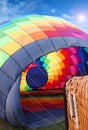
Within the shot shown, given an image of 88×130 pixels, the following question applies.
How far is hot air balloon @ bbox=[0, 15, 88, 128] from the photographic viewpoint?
266 inches

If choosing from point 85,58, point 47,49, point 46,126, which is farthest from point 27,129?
point 85,58

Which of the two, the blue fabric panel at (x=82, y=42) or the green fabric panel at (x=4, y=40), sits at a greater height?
the green fabric panel at (x=4, y=40)

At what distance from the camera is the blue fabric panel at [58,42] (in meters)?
7.22

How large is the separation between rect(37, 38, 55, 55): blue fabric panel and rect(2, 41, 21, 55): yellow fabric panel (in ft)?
1.66

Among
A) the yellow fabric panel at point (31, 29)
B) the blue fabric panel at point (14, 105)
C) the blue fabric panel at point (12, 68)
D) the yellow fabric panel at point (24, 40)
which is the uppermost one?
the yellow fabric panel at point (31, 29)

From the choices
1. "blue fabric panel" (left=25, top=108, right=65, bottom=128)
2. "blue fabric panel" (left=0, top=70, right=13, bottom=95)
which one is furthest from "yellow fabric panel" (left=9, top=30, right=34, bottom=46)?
"blue fabric panel" (left=25, top=108, right=65, bottom=128)

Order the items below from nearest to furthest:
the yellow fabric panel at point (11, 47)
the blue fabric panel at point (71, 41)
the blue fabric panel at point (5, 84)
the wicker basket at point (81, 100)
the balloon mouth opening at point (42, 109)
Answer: the wicker basket at point (81, 100), the blue fabric panel at point (5, 84), the yellow fabric panel at point (11, 47), the blue fabric panel at point (71, 41), the balloon mouth opening at point (42, 109)

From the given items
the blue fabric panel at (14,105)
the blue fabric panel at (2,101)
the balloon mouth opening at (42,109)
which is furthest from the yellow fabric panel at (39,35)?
the balloon mouth opening at (42,109)

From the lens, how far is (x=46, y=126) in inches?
308

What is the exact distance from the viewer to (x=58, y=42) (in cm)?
730

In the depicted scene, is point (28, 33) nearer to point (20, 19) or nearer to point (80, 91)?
point (20, 19)

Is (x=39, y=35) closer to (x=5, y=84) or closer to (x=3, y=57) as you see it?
(x=3, y=57)

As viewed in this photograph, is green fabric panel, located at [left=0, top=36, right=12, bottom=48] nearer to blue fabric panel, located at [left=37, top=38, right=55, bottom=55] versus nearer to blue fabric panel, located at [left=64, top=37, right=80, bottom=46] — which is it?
blue fabric panel, located at [left=37, top=38, right=55, bottom=55]

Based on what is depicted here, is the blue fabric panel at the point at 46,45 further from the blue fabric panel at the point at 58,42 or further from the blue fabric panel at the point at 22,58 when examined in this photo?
the blue fabric panel at the point at 22,58
